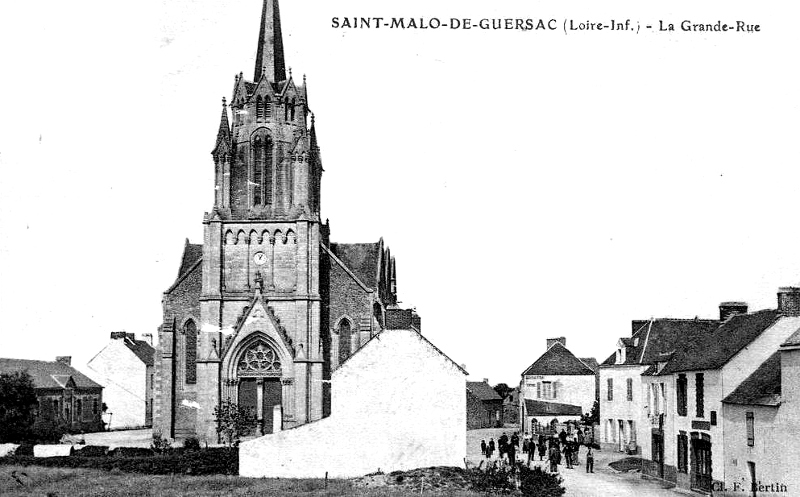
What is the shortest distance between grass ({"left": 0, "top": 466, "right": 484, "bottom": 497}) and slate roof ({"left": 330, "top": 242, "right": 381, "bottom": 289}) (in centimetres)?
2616

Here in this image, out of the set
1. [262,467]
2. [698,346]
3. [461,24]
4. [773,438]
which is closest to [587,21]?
[461,24]

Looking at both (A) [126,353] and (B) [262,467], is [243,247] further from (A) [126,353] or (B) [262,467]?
(A) [126,353]

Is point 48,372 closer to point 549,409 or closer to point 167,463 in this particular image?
point 167,463

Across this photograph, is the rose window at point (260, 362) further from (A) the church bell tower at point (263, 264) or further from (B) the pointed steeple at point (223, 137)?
(B) the pointed steeple at point (223, 137)

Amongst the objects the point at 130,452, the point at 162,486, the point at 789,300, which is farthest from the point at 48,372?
the point at 789,300

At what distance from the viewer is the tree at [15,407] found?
48.2m

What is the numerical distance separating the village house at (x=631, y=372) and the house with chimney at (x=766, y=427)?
17713 mm

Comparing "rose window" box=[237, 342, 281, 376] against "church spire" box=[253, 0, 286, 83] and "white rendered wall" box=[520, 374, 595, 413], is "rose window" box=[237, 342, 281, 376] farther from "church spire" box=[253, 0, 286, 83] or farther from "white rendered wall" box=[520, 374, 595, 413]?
"white rendered wall" box=[520, 374, 595, 413]

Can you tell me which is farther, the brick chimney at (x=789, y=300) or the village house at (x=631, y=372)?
the village house at (x=631, y=372)

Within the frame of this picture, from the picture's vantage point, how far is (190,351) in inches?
2056

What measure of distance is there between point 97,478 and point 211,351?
677 inches

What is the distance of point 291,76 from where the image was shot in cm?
5362

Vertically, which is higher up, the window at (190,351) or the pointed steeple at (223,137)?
the pointed steeple at (223,137)

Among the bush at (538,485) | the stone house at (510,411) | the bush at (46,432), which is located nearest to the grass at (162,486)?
the bush at (538,485)
